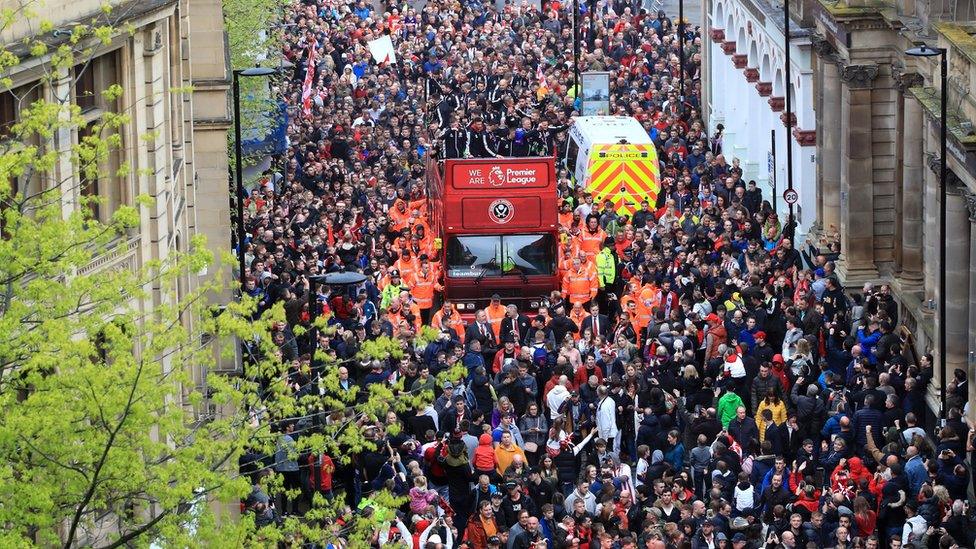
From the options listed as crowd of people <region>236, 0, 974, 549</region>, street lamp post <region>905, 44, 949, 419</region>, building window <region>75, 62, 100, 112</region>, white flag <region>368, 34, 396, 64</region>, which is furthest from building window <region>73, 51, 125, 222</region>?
white flag <region>368, 34, 396, 64</region>

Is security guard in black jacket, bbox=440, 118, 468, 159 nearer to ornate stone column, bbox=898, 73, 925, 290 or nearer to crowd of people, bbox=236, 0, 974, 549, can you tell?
crowd of people, bbox=236, 0, 974, 549

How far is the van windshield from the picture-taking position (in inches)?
1724

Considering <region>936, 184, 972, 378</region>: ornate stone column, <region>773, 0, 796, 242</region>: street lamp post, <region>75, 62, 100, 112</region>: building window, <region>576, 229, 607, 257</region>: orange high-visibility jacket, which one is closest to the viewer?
<region>75, 62, 100, 112</region>: building window

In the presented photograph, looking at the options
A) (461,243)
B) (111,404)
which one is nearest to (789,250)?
(461,243)

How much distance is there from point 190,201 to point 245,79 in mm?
20744

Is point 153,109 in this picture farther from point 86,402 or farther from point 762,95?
point 762,95

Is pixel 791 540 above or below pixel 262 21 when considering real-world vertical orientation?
below

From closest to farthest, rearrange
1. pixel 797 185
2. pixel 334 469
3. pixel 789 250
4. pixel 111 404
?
A: pixel 111 404
pixel 334 469
pixel 789 250
pixel 797 185

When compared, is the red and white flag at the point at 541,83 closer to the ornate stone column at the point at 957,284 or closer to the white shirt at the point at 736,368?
the ornate stone column at the point at 957,284

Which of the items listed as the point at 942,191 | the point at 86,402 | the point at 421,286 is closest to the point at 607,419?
the point at 942,191

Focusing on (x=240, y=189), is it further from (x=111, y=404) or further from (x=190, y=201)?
(x=111, y=404)

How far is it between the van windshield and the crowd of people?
0.44m

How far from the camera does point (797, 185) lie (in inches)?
2019

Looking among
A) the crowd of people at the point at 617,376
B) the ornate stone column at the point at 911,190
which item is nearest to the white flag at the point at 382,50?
the crowd of people at the point at 617,376
